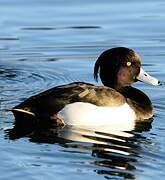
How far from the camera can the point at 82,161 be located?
7.64m

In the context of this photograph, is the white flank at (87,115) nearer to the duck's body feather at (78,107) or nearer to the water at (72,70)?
the duck's body feather at (78,107)

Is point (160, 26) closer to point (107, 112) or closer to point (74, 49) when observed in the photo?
point (74, 49)

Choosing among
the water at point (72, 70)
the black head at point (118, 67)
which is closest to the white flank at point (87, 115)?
the water at point (72, 70)

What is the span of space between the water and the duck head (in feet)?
1.27

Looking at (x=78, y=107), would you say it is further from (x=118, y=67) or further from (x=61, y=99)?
(x=118, y=67)

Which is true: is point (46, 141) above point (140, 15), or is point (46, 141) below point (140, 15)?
below

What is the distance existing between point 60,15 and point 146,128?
5466 mm

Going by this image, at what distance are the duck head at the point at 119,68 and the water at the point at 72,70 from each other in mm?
388

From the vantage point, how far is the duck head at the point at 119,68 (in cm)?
989

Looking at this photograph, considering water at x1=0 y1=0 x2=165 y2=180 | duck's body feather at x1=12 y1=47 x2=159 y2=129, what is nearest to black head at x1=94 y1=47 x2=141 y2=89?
water at x1=0 y1=0 x2=165 y2=180

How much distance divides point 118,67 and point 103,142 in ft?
5.84

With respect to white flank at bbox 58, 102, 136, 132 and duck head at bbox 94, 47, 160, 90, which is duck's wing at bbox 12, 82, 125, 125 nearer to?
white flank at bbox 58, 102, 136, 132

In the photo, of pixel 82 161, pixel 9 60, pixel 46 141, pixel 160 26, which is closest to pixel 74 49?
pixel 9 60

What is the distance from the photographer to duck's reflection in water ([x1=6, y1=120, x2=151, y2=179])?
7504mm
